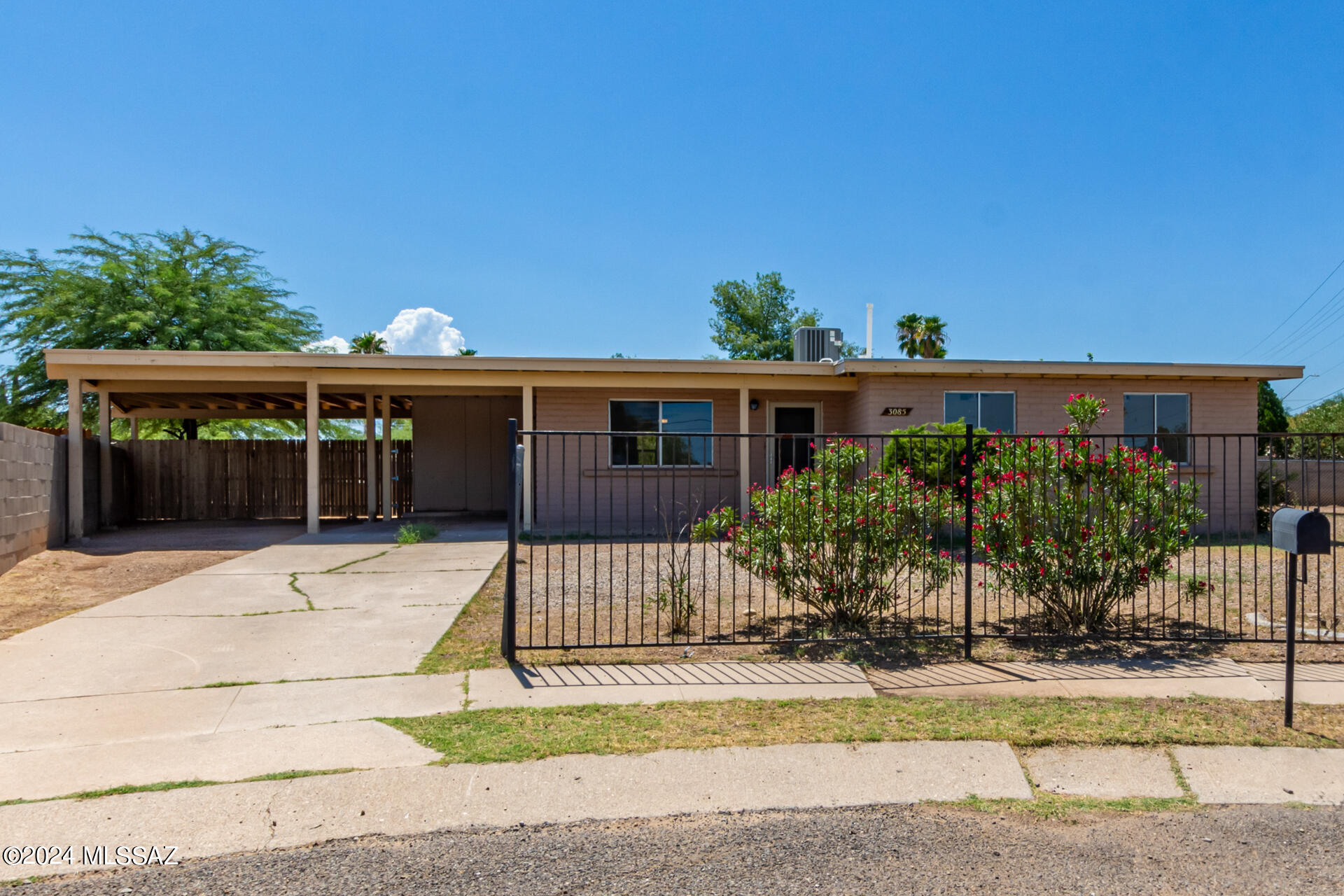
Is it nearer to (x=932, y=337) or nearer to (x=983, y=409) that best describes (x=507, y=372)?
(x=983, y=409)

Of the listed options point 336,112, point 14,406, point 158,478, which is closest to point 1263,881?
point 336,112

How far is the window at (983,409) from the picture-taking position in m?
13.8

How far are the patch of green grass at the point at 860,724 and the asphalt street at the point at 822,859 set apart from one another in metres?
0.75

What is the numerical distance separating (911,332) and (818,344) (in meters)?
23.5

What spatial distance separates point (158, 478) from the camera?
16.4 metres

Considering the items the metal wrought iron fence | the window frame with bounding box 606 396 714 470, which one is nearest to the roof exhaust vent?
the window frame with bounding box 606 396 714 470

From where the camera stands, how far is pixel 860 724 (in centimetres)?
432

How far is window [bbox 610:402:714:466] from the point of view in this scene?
14.6 metres

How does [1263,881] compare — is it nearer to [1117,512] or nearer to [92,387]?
[1117,512]

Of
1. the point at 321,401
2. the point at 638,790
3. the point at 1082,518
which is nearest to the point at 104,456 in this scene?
the point at 321,401

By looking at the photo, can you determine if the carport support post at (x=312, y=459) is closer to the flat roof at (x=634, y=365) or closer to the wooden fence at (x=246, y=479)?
the flat roof at (x=634, y=365)

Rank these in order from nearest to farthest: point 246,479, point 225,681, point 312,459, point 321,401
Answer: point 225,681 < point 312,459 < point 246,479 < point 321,401

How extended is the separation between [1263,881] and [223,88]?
15.7 m

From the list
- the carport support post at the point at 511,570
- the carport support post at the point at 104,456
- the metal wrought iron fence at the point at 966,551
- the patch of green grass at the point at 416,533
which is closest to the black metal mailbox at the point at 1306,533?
the metal wrought iron fence at the point at 966,551
